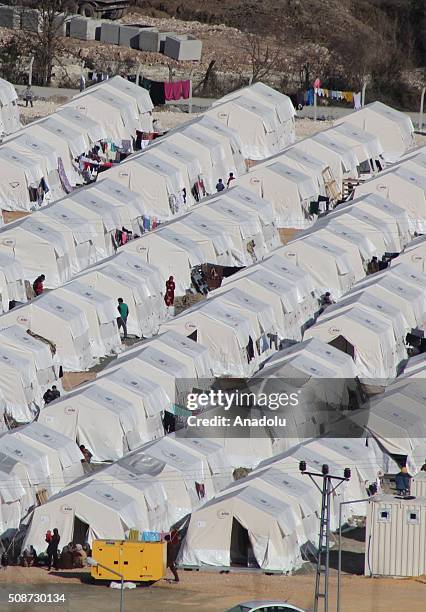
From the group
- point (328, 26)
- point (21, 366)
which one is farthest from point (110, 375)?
point (328, 26)

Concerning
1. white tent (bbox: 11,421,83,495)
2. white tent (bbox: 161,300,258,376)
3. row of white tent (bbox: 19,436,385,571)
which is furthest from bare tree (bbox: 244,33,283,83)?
row of white tent (bbox: 19,436,385,571)

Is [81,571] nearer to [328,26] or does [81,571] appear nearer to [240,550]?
[240,550]

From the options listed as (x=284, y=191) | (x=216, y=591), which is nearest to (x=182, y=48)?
(x=284, y=191)

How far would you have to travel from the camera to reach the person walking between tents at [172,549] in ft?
148

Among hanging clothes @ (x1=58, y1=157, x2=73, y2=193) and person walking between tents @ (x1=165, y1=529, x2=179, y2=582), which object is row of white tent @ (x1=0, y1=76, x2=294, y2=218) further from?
person walking between tents @ (x1=165, y1=529, x2=179, y2=582)

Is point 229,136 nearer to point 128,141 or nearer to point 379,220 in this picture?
point 128,141

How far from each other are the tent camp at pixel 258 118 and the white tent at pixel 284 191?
5.51 metres

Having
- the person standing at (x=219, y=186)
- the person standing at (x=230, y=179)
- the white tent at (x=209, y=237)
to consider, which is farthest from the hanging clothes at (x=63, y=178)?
the white tent at (x=209, y=237)

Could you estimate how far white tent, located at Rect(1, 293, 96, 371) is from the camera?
55125mm

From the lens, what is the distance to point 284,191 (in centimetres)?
6569

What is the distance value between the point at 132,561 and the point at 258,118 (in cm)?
2971

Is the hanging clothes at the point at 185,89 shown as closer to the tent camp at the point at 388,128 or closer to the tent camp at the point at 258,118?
the tent camp at the point at 258,118

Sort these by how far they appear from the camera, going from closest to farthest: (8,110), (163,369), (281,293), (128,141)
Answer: (163,369) → (281,293) → (128,141) → (8,110)

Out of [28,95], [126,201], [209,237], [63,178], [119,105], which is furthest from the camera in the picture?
[28,95]
